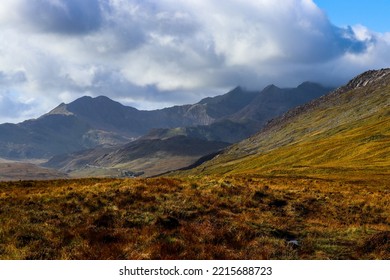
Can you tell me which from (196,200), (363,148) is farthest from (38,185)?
(363,148)

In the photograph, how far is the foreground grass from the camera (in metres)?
17.2

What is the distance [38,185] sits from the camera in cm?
4056

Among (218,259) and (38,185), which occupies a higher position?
(38,185)

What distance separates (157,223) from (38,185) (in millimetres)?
23223

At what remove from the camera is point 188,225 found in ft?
72.6

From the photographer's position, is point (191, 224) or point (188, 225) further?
point (191, 224)

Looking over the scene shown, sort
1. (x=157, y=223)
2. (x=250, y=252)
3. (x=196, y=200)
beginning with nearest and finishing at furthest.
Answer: (x=250, y=252)
(x=157, y=223)
(x=196, y=200)

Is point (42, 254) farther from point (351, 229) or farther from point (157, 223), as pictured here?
point (351, 229)

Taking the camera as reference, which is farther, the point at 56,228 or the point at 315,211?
the point at 315,211

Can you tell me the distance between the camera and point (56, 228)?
65.3ft

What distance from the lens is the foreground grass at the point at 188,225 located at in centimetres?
1716
